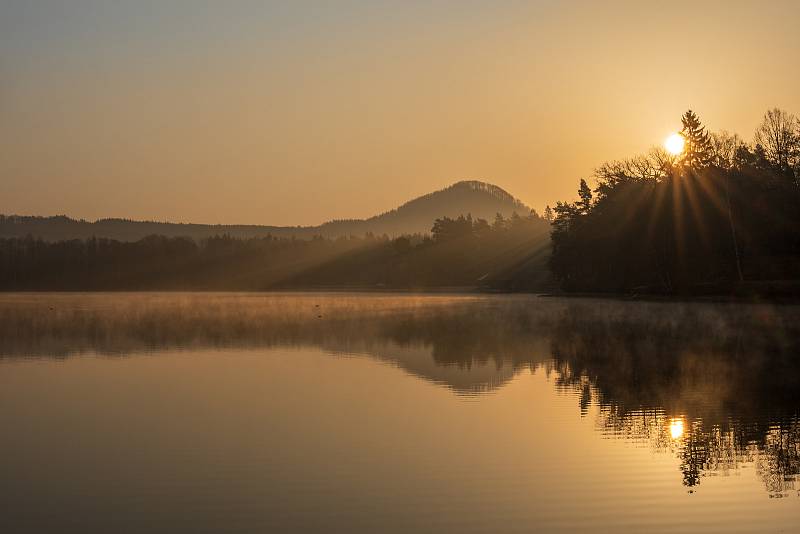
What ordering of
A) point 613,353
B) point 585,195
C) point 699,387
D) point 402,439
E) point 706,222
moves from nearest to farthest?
point 402,439 < point 699,387 < point 613,353 < point 706,222 < point 585,195

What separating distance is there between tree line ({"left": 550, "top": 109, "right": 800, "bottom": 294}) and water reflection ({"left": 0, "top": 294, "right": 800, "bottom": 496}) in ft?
64.7

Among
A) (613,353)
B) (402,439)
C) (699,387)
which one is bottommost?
(402,439)

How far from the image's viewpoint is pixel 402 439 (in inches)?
683

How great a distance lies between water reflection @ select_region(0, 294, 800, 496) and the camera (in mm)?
17516

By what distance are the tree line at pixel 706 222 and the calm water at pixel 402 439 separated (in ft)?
164

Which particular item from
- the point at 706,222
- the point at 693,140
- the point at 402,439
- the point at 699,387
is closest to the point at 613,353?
the point at 699,387

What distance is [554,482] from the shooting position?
45.0 ft

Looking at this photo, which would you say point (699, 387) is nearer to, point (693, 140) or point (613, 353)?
point (613, 353)

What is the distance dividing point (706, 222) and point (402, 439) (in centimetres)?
7648

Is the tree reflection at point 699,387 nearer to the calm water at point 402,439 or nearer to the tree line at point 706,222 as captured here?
the calm water at point 402,439

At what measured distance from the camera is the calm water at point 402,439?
39.2 feet

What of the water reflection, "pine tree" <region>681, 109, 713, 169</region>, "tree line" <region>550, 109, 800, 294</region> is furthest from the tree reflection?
"pine tree" <region>681, 109, 713, 169</region>

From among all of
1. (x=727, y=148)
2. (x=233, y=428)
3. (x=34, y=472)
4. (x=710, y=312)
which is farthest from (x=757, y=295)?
(x=34, y=472)

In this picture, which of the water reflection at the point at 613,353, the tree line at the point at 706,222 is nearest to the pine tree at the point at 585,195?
the tree line at the point at 706,222
